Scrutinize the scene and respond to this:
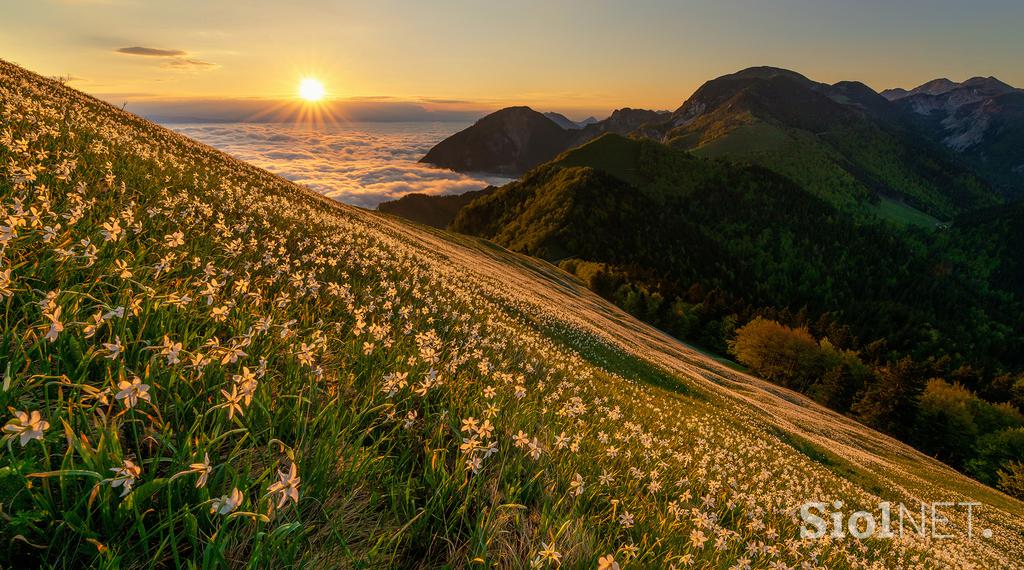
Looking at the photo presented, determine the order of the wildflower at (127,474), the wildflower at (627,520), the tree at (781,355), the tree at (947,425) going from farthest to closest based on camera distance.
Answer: the tree at (781,355)
the tree at (947,425)
the wildflower at (627,520)
the wildflower at (127,474)

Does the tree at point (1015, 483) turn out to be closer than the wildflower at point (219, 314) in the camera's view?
No

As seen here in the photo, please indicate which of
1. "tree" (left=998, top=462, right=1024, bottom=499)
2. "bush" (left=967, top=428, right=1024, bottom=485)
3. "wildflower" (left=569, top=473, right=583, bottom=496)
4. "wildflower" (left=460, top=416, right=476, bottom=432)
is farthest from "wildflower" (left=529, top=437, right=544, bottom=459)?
"bush" (left=967, top=428, right=1024, bottom=485)

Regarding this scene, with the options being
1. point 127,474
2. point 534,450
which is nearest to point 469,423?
point 534,450

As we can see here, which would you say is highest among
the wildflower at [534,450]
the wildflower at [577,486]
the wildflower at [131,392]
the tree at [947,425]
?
the wildflower at [131,392]

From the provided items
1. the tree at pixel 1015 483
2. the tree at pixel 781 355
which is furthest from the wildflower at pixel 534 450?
the tree at pixel 781 355

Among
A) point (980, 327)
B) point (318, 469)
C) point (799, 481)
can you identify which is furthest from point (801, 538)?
Answer: point (980, 327)

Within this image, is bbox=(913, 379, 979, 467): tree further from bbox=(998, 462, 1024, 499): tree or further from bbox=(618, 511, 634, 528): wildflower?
bbox=(618, 511, 634, 528): wildflower

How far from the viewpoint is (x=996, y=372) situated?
11769 cm

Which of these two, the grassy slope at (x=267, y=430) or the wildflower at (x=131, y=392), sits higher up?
the wildflower at (x=131, y=392)

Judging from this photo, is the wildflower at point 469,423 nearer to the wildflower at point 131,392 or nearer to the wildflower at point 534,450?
the wildflower at point 534,450

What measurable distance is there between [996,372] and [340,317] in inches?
6943

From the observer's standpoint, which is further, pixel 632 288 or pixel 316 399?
pixel 632 288

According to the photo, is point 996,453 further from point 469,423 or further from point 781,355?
point 469,423

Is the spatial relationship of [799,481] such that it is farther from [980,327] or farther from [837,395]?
[980,327]
